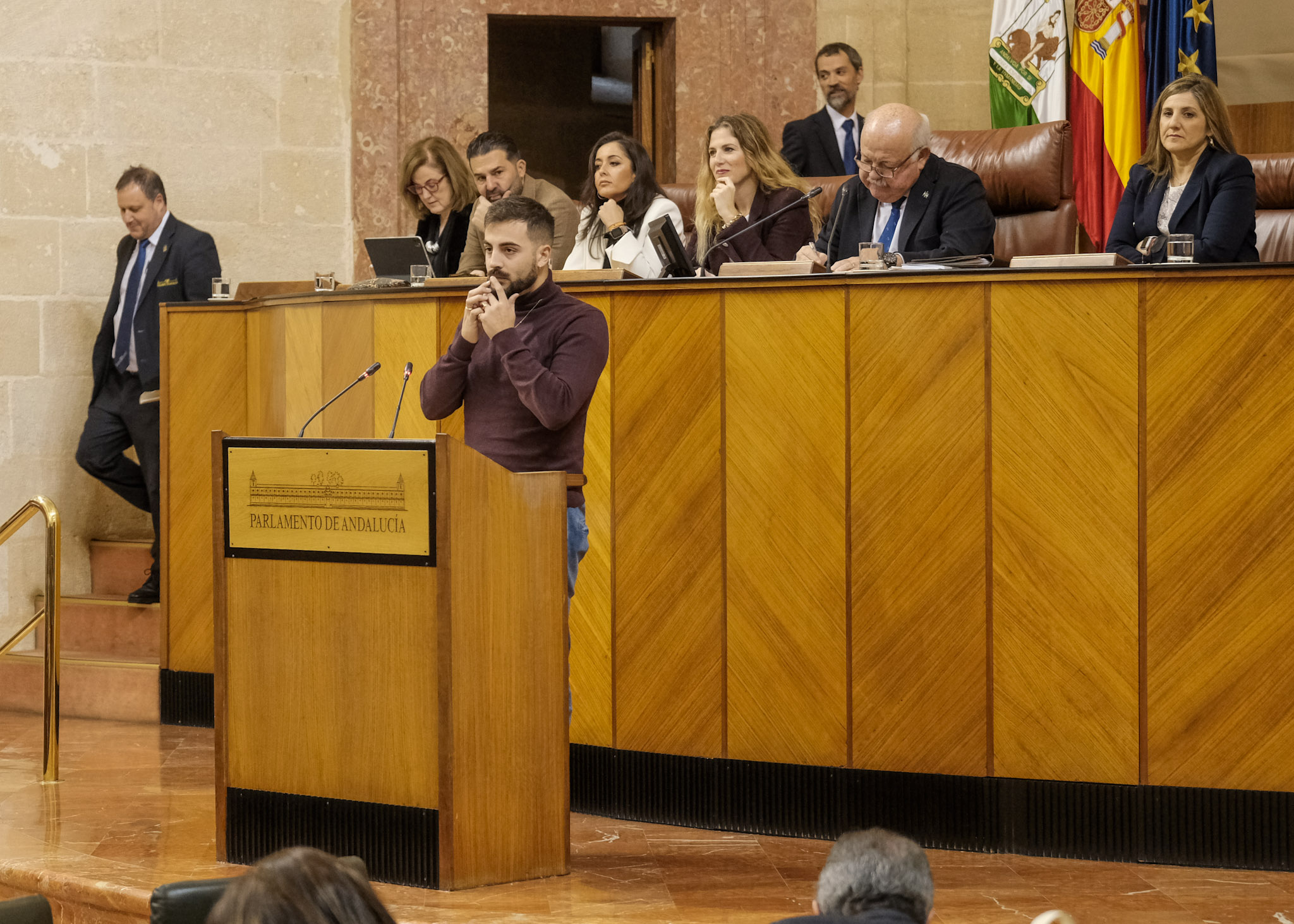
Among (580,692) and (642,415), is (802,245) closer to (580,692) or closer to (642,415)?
(642,415)

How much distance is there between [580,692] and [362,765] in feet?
3.22

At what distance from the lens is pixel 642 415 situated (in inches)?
166

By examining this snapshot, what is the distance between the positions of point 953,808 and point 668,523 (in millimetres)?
1031

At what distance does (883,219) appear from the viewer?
4.73 metres

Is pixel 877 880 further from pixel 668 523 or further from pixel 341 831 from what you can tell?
pixel 668 523

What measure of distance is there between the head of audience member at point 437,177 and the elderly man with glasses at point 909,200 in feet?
5.86

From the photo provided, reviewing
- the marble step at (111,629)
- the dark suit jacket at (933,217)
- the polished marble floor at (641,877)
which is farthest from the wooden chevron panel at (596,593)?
the marble step at (111,629)

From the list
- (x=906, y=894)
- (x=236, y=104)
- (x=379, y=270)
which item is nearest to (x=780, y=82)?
(x=236, y=104)

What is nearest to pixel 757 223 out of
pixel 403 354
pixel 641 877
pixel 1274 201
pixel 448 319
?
pixel 448 319

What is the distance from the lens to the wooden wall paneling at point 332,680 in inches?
132

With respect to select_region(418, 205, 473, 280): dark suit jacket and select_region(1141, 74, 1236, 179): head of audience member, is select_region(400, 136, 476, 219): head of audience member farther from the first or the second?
select_region(1141, 74, 1236, 179): head of audience member

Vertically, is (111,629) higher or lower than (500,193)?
lower

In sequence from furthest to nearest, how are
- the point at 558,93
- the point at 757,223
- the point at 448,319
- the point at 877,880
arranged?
1. the point at 558,93
2. the point at 757,223
3. the point at 448,319
4. the point at 877,880

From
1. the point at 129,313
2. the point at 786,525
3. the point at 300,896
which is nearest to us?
the point at 300,896
